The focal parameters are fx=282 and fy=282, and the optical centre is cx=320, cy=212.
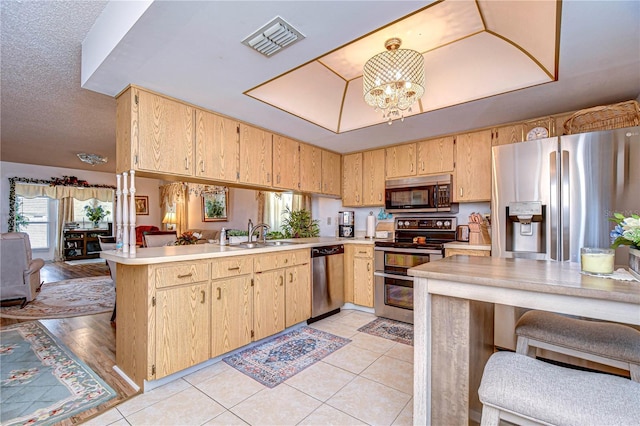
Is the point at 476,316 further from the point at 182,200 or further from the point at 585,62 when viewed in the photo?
the point at 182,200

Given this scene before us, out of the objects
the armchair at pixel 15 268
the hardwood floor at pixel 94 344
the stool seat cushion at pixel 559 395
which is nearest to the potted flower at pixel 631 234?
the stool seat cushion at pixel 559 395

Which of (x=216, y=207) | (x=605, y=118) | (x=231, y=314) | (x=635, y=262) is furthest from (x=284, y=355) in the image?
(x=216, y=207)

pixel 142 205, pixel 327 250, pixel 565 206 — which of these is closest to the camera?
pixel 565 206

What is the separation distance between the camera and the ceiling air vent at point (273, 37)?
5.24 ft

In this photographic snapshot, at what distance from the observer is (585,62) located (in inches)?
76.5

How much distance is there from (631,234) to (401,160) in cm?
280

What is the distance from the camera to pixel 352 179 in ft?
14.2

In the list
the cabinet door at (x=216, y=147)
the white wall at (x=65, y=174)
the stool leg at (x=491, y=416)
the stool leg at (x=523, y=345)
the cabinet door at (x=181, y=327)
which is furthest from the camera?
the white wall at (x=65, y=174)

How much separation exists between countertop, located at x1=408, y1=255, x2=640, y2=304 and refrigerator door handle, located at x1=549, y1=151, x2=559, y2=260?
0.93 meters

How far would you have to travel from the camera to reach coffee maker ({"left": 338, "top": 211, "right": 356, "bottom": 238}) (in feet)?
14.3

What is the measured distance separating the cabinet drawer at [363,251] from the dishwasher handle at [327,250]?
0.19 meters

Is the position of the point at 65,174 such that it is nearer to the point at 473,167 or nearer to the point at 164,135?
the point at 164,135

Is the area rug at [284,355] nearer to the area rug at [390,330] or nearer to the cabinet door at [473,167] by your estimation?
the area rug at [390,330]

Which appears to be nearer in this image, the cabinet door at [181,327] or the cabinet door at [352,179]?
the cabinet door at [181,327]
